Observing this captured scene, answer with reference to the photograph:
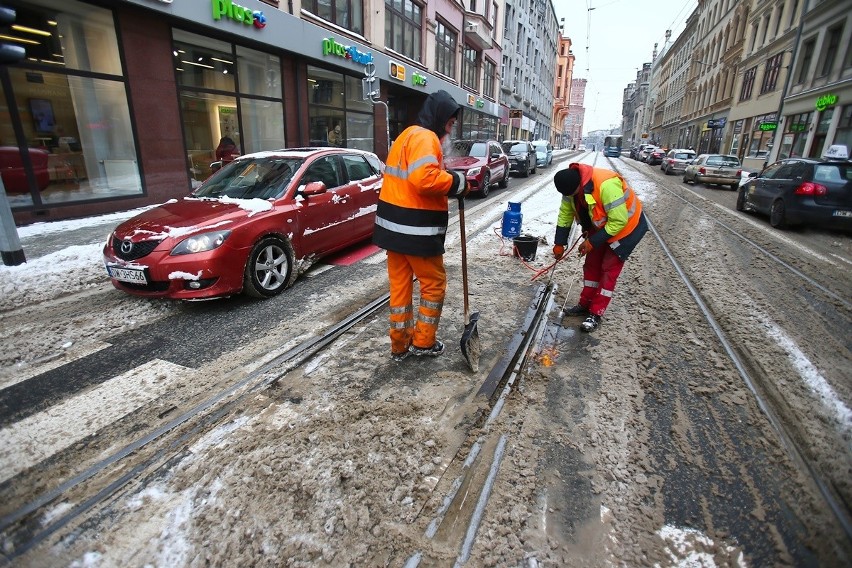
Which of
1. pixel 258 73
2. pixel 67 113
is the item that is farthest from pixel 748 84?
pixel 67 113

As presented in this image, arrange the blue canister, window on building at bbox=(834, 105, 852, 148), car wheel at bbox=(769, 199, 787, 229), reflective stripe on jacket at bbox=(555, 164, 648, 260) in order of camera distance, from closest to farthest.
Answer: reflective stripe on jacket at bbox=(555, 164, 648, 260), the blue canister, car wheel at bbox=(769, 199, 787, 229), window on building at bbox=(834, 105, 852, 148)

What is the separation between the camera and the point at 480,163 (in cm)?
1327

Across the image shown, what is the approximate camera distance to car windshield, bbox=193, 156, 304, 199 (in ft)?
16.9

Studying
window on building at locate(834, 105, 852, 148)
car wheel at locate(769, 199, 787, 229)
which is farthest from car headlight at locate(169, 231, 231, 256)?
window on building at locate(834, 105, 852, 148)

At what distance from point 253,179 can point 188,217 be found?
3.69ft

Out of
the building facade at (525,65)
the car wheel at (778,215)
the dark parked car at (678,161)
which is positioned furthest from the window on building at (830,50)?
the building facade at (525,65)


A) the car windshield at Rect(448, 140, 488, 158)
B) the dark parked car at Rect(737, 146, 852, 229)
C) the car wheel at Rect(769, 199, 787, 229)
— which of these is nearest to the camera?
the dark parked car at Rect(737, 146, 852, 229)

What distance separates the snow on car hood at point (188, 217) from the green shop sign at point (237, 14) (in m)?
7.29

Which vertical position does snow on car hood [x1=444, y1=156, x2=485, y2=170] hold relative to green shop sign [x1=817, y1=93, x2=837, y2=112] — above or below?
below

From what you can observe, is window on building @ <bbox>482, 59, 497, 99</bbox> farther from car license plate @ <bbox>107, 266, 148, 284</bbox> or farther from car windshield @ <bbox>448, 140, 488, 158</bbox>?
car license plate @ <bbox>107, 266, 148, 284</bbox>

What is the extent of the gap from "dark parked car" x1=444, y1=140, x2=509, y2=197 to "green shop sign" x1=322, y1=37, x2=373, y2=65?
13.0 feet

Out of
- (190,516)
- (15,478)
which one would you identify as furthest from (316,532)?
(15,478)

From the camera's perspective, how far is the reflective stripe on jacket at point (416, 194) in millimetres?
2930

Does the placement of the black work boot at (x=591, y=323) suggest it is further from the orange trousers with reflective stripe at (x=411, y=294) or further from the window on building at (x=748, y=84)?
the window on building at (x=748, y=84)
